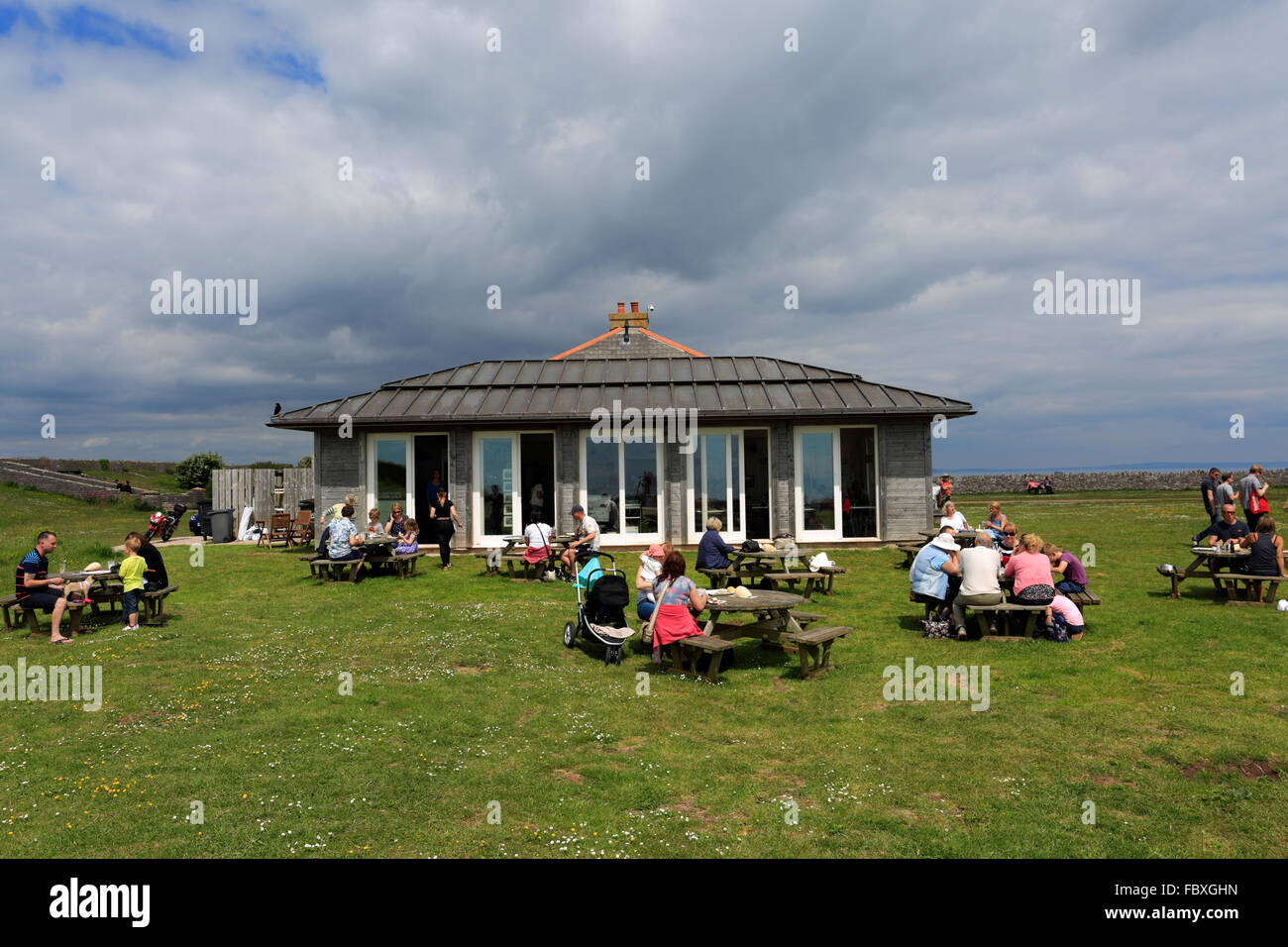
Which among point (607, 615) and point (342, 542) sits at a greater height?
point (342, 542)

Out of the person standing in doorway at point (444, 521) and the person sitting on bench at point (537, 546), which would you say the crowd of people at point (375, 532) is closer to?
the person standing in doorway at point (444, 521)

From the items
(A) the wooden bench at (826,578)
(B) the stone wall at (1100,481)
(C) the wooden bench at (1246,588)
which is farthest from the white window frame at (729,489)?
(B) the stone wall at (1100,481)

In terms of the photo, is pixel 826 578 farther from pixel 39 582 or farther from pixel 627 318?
pixel 627 318

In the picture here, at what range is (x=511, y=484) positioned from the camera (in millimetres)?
18688

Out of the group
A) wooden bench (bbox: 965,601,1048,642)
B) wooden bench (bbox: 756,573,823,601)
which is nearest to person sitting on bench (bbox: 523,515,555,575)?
wooden bench (bbox: 756,573,823,601)

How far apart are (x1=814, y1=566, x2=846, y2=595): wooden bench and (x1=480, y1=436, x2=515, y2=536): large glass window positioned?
28.1 ft

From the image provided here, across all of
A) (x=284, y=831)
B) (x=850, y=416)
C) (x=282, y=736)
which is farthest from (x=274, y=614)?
(x=850, y=416)

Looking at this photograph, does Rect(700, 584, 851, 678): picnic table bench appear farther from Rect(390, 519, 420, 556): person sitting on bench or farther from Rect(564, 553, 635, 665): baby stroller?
Rect(390, 519, 420, 556): person sitting on bench

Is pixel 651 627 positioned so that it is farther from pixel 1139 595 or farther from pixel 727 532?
pixel 727 532

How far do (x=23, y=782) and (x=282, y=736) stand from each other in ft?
5.70

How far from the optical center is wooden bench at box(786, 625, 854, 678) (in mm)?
7844

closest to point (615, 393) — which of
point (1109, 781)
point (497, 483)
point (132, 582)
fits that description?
point (497, 483)

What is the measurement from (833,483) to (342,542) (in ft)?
39.2

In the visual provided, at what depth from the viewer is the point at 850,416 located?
17984 mm
